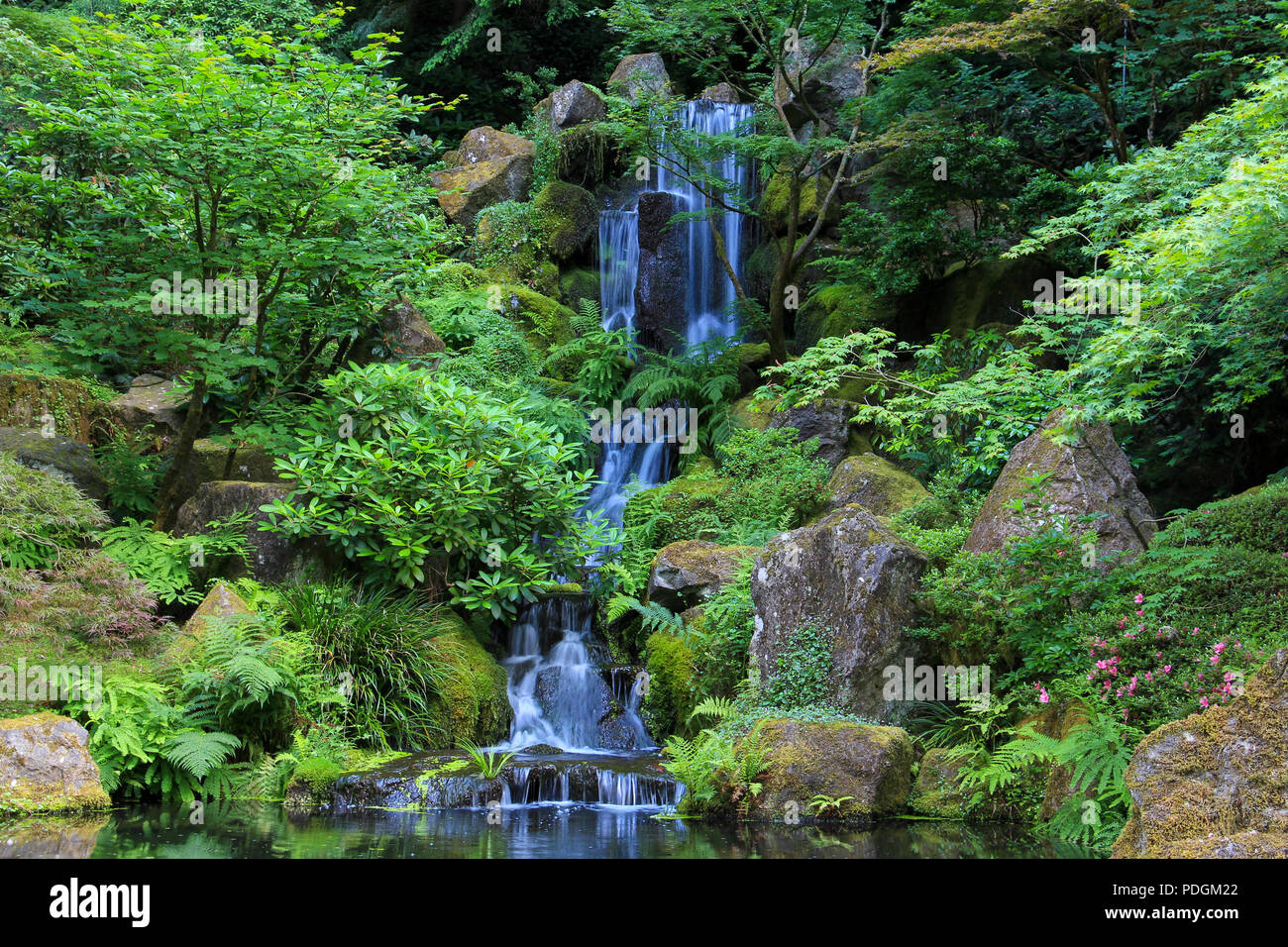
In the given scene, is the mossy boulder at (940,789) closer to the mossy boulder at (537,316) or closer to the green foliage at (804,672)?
the green foliage at (804,672)

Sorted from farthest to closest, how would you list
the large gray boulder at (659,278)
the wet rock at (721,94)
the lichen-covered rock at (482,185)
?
1. the wet rock at (721,94)
2. the lichen-covered rock at (482,185)
3. the large gray boulder at (659,278)

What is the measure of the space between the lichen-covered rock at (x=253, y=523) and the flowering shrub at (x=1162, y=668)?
24.7 feet

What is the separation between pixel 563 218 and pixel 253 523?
34.3 ft

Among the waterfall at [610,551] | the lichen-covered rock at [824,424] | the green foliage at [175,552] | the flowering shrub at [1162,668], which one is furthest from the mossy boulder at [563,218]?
the flowering shrub at [1162,668]

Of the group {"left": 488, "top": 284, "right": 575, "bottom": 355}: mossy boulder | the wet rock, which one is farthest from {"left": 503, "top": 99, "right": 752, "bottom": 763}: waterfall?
{"left": 488, "top": 284, "right": 575, "bottom": 355}: mossy boulder

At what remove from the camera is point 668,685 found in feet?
31.3

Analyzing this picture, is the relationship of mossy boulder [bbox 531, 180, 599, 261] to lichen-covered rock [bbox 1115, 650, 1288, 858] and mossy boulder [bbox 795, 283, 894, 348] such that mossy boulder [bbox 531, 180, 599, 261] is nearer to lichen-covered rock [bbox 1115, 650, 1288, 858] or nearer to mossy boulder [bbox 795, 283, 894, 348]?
mossy boulder [bbox 795, 283, 894, 348]

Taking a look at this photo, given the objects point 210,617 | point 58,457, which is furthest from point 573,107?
point 210,617

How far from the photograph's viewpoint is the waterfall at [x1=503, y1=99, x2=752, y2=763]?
974 cm

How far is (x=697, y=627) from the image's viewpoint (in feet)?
31.1

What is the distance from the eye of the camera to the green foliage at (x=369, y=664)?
28.6ft

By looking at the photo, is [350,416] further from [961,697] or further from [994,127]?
[994,127]
